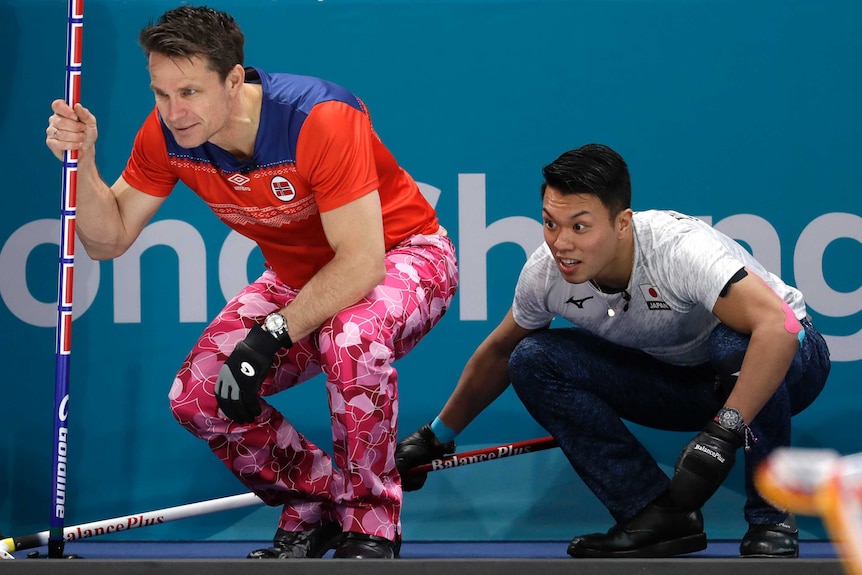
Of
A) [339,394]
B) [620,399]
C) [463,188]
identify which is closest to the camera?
[339,394]

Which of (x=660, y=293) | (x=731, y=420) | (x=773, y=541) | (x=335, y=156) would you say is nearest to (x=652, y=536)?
(x=773, y=541)

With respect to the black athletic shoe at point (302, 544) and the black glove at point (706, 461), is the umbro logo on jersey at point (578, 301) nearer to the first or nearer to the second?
the black glove at point (706, 461)

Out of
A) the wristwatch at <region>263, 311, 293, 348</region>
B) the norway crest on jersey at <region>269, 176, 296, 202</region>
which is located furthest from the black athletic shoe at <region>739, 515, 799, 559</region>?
the norway crest on jersey at <region>269, 176, 296, 202</region>

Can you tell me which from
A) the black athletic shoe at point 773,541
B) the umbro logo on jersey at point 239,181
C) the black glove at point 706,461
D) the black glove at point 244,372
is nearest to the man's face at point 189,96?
the umbro logo on jersey at point 239,181

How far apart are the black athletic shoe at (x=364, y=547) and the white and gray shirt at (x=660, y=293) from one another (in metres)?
0.63

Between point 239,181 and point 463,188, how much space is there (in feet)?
2.39

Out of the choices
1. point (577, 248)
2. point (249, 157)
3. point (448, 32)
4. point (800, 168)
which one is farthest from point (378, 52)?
point (800, 168)

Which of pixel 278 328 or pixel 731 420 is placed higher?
pixel 278 328

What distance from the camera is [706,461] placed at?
2.16 metres

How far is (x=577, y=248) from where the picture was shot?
7.42 feet

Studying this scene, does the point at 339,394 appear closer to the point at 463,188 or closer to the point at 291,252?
the point at 291,252

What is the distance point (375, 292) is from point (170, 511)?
78cm

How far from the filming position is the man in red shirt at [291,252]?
216 cm

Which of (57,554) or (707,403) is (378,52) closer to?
(707,403)
